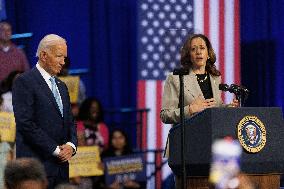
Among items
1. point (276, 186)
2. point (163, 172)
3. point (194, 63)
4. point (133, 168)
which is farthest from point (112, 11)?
point (276, 186)

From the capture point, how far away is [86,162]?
8.88 m

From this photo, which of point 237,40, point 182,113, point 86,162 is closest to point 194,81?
point 182,113

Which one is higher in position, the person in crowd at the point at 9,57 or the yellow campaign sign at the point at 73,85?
the person in crowd at the point at 9,57

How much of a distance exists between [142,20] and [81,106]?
1804 millimetres

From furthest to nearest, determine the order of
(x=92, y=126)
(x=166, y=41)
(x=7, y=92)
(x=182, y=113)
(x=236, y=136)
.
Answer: (x=166, y=41) < (x=92, y=126) < (x=7, y=92) < (x=182, y=113) < (x=236, y=136)

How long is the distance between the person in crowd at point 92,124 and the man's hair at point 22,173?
17.6 ft

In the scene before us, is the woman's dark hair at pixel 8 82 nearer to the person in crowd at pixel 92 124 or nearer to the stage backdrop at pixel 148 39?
the person in crowd at pixel 92 124

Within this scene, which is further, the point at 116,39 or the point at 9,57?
the point at 116,39

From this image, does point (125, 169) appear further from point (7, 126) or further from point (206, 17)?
point (206, 17)

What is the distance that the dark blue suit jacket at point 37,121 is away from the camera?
17.2 feet

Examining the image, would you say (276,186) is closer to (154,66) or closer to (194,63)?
(194,63)

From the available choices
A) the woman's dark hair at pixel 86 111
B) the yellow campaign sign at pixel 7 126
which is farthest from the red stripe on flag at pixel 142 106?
the yellow campaign sign at pixel 7 126

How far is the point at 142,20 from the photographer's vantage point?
35.6 feet

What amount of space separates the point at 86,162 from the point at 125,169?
53 centimetres
